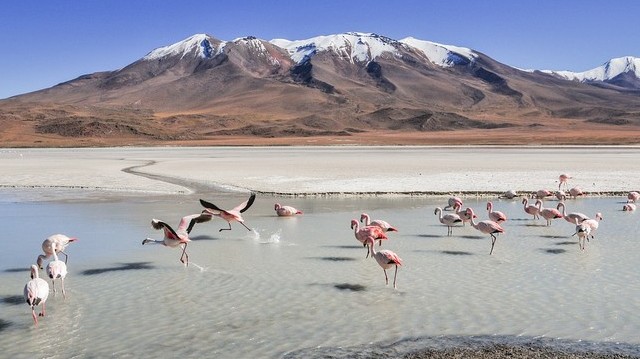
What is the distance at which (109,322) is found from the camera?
7.26m

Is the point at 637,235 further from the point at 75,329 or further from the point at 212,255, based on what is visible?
the point at 75,329

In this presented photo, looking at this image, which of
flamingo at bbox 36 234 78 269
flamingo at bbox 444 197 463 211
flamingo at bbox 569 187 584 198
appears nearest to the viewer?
flamingo at bbox 36 234 78 269

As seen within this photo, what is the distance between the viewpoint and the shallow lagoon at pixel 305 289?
6773 millimetres

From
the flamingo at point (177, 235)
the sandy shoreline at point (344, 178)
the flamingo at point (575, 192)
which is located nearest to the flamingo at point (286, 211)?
the flamingo at point (177, 235)

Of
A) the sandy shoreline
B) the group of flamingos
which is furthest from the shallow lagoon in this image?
the sandy shoreline

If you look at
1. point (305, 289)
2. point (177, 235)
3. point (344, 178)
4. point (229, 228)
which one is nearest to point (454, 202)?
point (229, 228)

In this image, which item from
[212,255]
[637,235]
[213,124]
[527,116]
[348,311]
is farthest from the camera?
[527,116]

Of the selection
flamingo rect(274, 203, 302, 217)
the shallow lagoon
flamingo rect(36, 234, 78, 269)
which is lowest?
the shallow lagoon

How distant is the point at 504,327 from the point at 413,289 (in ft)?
5.98

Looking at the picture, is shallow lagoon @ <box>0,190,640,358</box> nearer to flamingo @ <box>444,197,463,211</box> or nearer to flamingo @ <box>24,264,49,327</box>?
flamingo @ <box>24,264,49,327</box>

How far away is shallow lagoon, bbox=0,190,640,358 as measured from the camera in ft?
22.2

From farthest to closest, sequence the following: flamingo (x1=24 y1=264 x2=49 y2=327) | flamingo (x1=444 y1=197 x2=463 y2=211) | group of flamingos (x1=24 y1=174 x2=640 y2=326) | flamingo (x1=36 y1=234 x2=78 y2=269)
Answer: flamingo (x1=444 y1=197 x2=463 y2=211), flamingo (x1=36 y1=234 x2=78 y2=269), group of flamingos (x1=24 y1=174 x2=640 y2=326), flamingo (x1=24 y1=264 x2=49 y2=327)

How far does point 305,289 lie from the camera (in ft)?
28.5

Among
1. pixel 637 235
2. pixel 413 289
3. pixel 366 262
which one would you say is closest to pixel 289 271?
pixel 366 262
